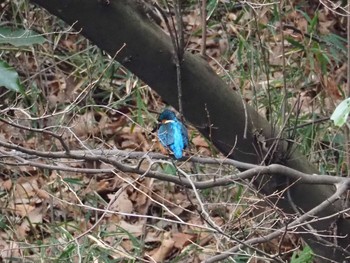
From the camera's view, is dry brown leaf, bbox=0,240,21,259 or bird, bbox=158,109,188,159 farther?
dry brown leaf, bbox=0,240,21,259

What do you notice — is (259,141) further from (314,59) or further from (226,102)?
(314,59)

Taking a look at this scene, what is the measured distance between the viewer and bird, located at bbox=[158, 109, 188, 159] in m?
2.68

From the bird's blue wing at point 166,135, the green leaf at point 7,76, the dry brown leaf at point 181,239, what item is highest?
the green leaf at point 7,76

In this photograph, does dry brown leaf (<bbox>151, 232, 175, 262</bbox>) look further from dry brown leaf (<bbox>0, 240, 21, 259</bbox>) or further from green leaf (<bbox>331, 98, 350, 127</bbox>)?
green leaf (<bbox>331, 98, 350, 127</bbox>)

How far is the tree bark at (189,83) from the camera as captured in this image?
2281mm

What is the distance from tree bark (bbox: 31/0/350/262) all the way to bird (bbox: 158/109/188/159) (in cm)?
16

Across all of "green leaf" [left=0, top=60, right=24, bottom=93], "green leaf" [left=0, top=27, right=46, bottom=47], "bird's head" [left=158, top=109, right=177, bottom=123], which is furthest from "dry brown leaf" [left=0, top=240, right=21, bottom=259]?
"green leaf" [left=0, top=60, right=24, bottom=93]

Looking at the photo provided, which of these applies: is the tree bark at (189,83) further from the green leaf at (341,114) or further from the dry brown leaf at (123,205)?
the dry brown leaf at (123,205)

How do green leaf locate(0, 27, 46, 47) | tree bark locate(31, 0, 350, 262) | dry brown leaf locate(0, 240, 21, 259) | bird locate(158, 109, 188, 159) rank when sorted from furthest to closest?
dry brown leaf locate(0, 240, 21, 259) → bird locate(158, 109, 188, 159) → tree bark locate(31, 0, 350, 262) → green leaf locate(0, 27, 46, 47)

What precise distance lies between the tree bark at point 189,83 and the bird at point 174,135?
0.16m

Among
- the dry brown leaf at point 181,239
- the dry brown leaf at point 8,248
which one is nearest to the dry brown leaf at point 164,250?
the dry brown leaf at point 181,239

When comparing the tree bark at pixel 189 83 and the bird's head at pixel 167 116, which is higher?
the tree bark at pixel 189 83

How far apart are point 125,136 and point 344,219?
6.56ft

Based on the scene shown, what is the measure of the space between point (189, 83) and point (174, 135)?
36 cm
